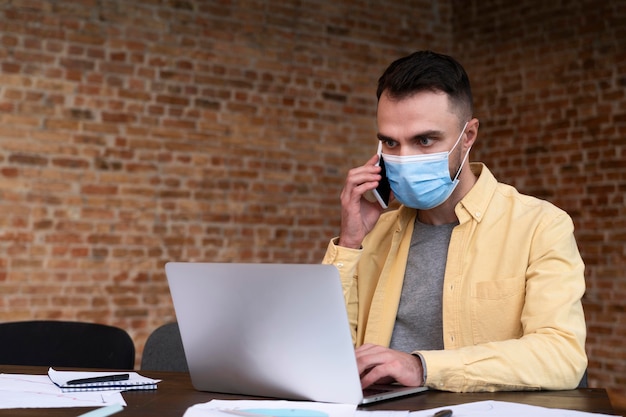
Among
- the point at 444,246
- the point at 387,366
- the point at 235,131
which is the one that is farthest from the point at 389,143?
the point at 235,131

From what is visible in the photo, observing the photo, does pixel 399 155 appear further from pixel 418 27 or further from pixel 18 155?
pixel 418 27

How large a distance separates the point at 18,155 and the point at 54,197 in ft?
1.03

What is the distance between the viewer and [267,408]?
1.58 m

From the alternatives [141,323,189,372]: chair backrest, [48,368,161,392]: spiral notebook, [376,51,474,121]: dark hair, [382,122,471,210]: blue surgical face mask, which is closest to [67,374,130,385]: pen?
[48,368,161,392]: spiral notebook

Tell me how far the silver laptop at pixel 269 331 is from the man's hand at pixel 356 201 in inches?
25.6

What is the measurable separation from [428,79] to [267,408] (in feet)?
3.68

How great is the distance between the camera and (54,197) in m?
4.96

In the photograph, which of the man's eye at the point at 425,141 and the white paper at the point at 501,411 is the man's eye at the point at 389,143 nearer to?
the man's eye at the point at 425,141

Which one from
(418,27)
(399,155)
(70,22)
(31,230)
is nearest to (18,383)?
(399,155)

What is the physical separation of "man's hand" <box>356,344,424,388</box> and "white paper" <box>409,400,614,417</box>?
0.63 feet

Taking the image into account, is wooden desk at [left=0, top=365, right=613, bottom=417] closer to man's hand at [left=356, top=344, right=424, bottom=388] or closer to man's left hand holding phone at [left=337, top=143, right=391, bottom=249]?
man's hand at [left=356, top=344, right=424, bottom=388]

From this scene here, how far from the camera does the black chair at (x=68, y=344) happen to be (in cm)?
271

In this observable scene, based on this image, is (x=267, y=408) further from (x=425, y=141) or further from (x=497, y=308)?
(x=425, y=141)

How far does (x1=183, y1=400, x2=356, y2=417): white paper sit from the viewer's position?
5.01ft
